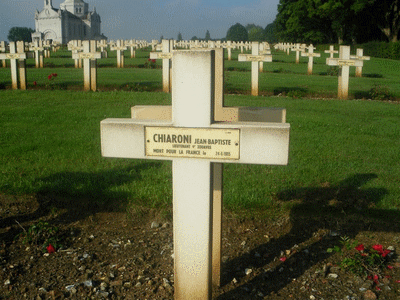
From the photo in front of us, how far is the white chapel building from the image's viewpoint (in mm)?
124188

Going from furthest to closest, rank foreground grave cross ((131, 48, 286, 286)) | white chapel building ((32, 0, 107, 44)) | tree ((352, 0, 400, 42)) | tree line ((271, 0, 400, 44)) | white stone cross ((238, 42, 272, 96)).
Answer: white chapel building ((32, 0, 107, 44)) < tree line ((271, 0, 400, 44)) < tree ((352, 0, 400, 42)) < white stone cross ((238, 42, 272, 96)) < foreground grave cross ((131, 48, 286, 286))

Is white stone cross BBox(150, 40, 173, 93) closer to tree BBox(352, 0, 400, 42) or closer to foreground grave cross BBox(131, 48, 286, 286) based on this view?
foreground grave cross BBox(131, 48, 286, 286)

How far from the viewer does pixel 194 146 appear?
2703 mm

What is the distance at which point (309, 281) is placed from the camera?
11.0ft

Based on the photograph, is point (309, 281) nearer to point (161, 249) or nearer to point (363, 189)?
point (161, 249)

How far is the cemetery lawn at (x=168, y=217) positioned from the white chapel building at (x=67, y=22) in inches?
4601

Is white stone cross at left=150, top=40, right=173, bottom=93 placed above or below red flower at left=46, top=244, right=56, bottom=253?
above

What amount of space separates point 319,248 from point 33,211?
102 inches

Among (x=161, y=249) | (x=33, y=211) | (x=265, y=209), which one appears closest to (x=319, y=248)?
(x=265, y=209)

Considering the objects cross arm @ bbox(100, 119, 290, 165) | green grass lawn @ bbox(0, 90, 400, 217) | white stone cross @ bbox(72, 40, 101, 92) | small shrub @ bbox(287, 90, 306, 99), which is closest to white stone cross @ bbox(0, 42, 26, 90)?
white stone cross @ bbox(72, 40, 101, 92)

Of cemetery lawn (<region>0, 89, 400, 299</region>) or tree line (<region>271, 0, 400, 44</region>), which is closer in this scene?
cemetery lawn (<region>0, 89, 400, 299</region>)

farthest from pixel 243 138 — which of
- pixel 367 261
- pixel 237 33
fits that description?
pixel 237 33

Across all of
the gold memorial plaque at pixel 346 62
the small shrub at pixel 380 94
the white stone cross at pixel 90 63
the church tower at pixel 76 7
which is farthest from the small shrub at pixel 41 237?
Answer: the church tower at pixel 76 7

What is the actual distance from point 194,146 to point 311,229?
192cm
